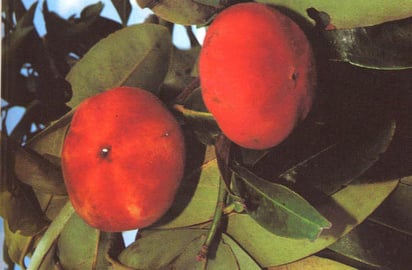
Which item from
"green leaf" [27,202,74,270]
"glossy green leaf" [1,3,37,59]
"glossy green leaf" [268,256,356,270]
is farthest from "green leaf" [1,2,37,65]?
"glossy green leaf" [268,256,356,270]

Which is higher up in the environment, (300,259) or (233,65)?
(233,65)

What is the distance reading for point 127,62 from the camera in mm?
426

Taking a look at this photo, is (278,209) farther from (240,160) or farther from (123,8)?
(123,8)

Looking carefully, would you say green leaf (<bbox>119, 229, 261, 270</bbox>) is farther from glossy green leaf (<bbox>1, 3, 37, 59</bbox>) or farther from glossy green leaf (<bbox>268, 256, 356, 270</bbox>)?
glossy green leaf (<bbox>1, 3, 37, 59</bbox>)

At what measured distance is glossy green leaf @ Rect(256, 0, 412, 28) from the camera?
0.40 m

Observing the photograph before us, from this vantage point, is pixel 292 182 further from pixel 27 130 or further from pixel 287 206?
pixel 27 130

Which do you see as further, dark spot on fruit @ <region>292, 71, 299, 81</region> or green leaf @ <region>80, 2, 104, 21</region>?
green leaf @ <region>80, 2, 104, 21</region>

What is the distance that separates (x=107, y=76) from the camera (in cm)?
43

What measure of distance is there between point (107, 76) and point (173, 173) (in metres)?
0.08

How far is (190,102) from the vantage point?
40cm

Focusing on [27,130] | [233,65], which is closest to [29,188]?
[27,130]

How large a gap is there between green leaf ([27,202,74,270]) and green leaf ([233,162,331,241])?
12 centimetres

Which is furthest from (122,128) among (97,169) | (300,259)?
(300,259)

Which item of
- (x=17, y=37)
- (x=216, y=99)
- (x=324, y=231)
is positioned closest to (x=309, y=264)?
(x=324, y=231)
